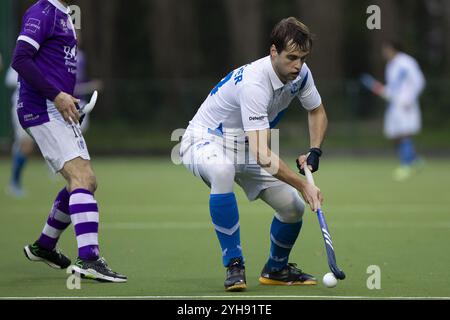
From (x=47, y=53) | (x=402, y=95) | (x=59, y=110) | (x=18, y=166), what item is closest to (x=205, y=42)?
(x=402, y=95)

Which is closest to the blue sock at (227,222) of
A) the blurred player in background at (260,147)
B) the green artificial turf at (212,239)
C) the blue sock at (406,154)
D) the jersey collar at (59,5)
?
the blurred player in background at (260,147)

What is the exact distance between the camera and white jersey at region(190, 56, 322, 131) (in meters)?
6.64

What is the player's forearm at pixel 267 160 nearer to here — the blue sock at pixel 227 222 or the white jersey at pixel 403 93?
the blue sock at pixel 227 222

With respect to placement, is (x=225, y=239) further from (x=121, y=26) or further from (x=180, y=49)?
(x=121, y=26)

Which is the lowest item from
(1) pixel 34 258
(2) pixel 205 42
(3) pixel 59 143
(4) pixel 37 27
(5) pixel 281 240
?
(1) pixel 34 258

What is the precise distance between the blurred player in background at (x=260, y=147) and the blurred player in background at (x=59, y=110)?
73 cm

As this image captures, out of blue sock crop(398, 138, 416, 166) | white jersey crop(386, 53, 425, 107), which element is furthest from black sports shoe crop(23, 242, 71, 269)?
white jersey crop(386, 53, 425, 107)

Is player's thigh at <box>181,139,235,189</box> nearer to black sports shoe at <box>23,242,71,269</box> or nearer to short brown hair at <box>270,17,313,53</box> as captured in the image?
short brown hair at <box>270,17,313,53</box>

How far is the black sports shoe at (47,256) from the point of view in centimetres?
773

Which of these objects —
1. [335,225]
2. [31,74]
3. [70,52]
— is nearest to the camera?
[31,74]

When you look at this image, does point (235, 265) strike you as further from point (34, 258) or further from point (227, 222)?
point (34, 258)

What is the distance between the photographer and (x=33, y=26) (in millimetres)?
7148

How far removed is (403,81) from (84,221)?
11893mm

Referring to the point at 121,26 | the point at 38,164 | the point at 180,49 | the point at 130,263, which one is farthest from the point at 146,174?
the point at 121,26
